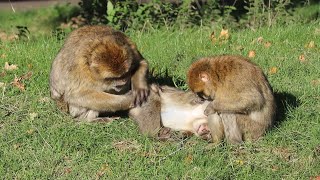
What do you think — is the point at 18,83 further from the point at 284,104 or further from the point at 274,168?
the point at 274,168

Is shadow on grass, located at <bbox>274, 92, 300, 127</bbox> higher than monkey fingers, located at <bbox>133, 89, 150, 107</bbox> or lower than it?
lower

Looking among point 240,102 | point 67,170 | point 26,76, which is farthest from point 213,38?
point 67,170

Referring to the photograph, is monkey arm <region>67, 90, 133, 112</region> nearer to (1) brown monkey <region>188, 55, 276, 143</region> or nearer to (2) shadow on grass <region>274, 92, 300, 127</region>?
(1) brown monkey <region>188, 55, 276, 143</region>

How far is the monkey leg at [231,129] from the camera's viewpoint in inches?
233

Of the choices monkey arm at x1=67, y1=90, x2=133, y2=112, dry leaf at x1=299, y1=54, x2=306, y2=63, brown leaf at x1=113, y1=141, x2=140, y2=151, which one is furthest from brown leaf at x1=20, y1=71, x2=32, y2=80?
dry leaf at x1=299, y1=54, x2=306, y2=63

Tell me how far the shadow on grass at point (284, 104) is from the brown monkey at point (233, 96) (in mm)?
402

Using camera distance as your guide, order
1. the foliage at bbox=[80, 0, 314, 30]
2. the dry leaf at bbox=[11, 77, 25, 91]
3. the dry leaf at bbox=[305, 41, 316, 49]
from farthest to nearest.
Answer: the foliage at bbox=[80, 0, 314, 30], the dry leaf at bbox=[305, 41, 316, 49], the dry leaf at bbox=[11, 77, 25, 91]

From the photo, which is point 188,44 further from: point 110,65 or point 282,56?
point 110,65

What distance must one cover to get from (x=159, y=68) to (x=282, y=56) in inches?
64.9

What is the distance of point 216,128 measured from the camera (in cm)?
597

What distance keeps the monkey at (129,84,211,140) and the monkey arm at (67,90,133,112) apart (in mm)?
116

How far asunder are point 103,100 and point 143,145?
2.20 ft

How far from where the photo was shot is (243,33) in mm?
9414

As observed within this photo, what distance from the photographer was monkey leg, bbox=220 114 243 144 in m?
5.91
